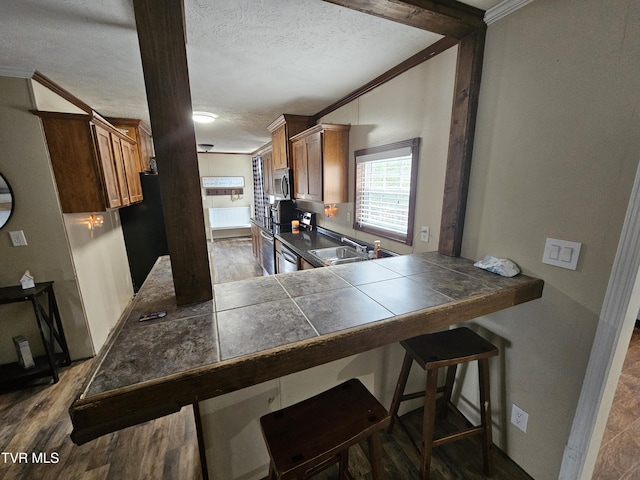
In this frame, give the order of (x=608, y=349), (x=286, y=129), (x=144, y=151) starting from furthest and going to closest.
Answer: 1. (x=144, y=151)
2. (x=286, y=129)
3. (x=608, y=349)

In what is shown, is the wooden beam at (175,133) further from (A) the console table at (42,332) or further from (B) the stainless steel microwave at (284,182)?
(B) the stainless steel microwave at (284,182)

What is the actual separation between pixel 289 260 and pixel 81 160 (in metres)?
2.11

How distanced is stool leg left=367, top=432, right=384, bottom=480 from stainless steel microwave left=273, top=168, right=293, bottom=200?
3126mm

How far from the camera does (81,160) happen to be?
2.25 meters

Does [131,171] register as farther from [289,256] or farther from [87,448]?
[87,448]

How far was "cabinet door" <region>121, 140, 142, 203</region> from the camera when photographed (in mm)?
3117

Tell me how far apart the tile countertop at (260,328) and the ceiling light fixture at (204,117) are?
2501 mm

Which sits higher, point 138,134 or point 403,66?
point 403,66

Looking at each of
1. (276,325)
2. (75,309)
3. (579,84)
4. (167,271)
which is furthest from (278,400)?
(75,309)

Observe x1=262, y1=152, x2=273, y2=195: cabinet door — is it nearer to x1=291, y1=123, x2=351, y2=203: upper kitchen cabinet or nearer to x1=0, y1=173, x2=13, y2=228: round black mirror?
x1=291, y1=123, x2=351, y2=203: upper kitchen cabinet

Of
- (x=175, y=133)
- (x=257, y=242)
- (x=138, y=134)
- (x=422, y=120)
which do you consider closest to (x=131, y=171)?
(x=138, y=134)

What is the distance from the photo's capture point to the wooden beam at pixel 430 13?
1.19 meters

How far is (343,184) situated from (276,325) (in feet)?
7.22

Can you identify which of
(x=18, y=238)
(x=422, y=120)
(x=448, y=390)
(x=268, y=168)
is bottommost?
(x=448, y=390)
